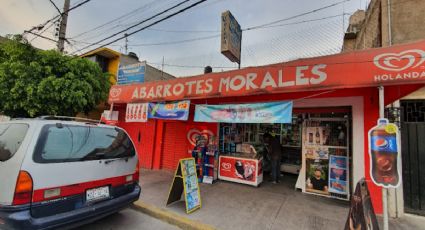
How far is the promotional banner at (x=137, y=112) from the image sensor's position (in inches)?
253

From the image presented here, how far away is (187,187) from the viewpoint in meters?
4.33

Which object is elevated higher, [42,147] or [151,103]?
[151,103]

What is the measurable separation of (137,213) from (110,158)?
1.70 meters

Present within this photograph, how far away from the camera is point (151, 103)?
640cm

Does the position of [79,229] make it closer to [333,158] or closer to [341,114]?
[333,158]

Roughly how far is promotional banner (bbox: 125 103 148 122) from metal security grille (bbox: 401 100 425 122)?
22.3ft

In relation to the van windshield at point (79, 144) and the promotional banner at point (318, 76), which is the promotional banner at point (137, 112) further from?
the van windshield at point (79, 144)

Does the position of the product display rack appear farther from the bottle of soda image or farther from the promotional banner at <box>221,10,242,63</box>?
the bottle of soda image

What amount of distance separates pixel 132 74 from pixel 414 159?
11172 millimetres

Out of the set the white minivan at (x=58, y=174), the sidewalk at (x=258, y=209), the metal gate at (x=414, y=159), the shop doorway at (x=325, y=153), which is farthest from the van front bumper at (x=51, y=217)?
the metal gate at (x=414, y=159)

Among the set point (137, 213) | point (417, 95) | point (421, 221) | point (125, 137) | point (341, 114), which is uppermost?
point (417, 95)

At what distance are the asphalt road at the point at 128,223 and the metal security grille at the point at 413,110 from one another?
223 inches

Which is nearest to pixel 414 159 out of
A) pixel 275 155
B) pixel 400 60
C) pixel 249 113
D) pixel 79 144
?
pixel 400 60

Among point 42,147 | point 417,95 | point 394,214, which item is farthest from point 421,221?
point 42,147
